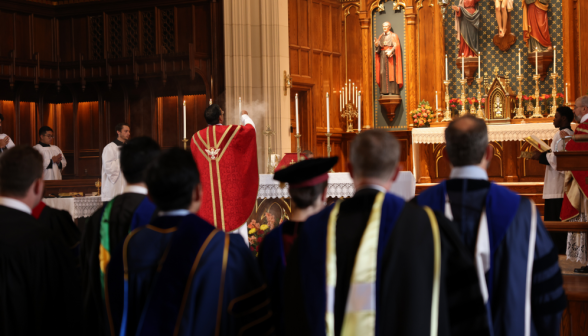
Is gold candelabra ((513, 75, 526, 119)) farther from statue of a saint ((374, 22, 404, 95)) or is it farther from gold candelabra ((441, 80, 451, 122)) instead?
statue of a saint ((374, 22, 404, 95))

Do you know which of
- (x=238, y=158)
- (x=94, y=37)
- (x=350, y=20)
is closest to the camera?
(x=238, y=158)

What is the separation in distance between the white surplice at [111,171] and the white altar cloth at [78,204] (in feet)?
0.91

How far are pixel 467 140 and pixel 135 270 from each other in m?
1.34

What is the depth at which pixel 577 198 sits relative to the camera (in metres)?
6.42

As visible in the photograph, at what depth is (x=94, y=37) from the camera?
10.5 metres

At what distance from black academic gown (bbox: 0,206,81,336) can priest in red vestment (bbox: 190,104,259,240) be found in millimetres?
3456

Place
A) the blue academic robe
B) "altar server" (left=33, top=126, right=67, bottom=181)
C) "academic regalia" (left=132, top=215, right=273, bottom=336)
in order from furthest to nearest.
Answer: "altar server" (left=33, top=126, right=67, bottom=181)
the blue academic robe
"academic regalia" (left=132, top=215, right=273, bottom=336)

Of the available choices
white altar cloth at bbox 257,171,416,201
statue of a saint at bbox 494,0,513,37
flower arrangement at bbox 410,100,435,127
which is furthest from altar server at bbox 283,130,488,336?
statue of a saint at bbox 494,0,513,37

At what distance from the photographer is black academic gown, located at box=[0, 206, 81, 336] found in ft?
7.91

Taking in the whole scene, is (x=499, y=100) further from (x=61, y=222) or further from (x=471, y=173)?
(x=61, y=222)

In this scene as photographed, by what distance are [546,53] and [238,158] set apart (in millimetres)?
6741

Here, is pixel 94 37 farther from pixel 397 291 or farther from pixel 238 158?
pixel 397 291

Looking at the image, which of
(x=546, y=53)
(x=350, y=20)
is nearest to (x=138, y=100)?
(x=350, y=20)

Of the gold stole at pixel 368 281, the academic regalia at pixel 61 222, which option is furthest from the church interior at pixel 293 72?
the gold stole at pixel 368 281
